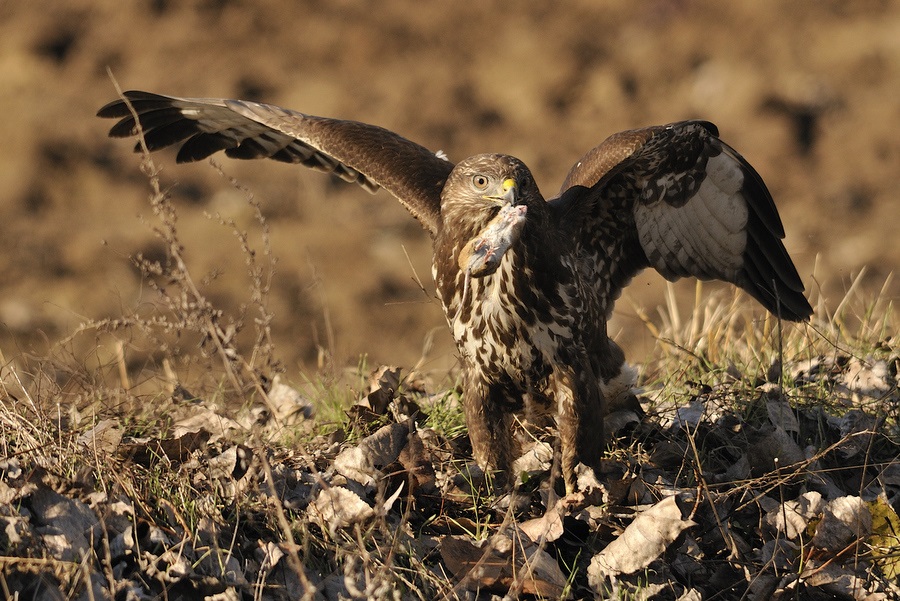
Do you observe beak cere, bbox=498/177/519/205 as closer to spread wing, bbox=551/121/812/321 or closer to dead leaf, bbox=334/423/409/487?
spread wing, bbox=551/121/812/321

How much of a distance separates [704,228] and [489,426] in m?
1.62

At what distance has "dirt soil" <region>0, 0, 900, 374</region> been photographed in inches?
511

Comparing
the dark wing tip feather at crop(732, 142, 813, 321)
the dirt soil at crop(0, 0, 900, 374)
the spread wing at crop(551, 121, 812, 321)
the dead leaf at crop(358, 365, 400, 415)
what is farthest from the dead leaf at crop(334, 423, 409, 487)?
the dirt soil at crop(0, 0, 900, 374)

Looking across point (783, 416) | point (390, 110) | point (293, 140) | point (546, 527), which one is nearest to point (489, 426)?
point (546, 527)

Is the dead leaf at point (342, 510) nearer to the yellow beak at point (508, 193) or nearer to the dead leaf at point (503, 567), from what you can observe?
the dead leaf at point (503, 567)

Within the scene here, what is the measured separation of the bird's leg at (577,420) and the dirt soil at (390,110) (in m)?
7.12

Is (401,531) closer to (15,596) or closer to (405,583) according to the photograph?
(405,583)

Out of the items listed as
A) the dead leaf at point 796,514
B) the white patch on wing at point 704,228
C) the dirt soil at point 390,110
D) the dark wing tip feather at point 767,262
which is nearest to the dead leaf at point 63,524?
the dead leaf at point 796,514

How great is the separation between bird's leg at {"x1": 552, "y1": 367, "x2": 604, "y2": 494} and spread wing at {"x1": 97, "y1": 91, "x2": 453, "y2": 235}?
94 cm

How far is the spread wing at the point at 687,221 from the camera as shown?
504cm

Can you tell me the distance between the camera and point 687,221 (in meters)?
5.33

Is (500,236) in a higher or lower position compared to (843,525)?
higher

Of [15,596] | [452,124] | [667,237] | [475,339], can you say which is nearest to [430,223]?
[475,339]

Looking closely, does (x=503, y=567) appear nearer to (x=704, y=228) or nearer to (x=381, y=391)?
(x=381, y=391)
